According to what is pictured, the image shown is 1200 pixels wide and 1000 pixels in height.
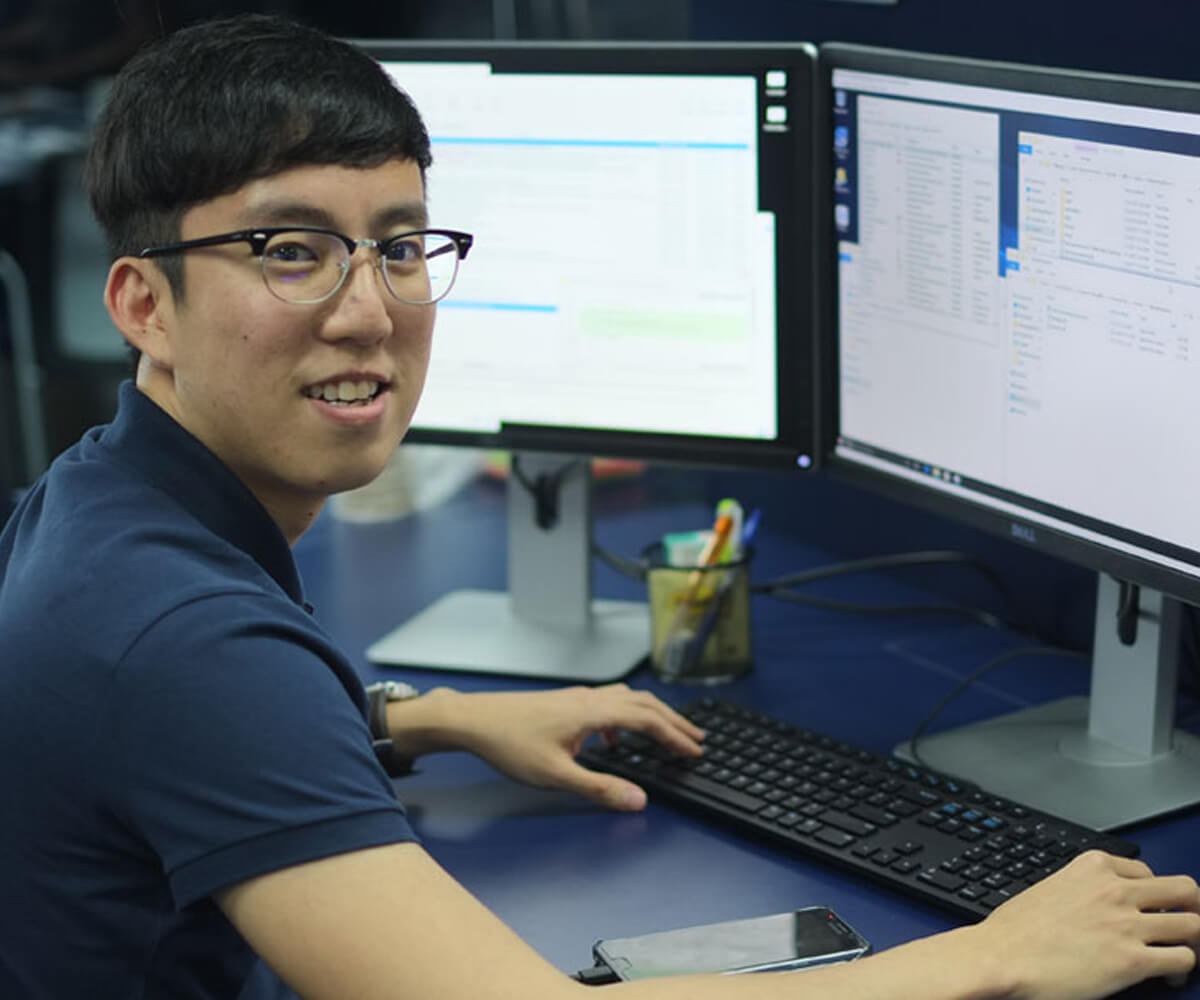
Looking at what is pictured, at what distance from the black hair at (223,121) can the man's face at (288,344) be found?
0.05 feet

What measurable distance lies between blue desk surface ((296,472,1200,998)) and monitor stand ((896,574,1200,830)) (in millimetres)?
37

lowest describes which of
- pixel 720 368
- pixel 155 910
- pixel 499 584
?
pixel 499 584

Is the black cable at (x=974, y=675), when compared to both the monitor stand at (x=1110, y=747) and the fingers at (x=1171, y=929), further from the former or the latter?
the fingers at (x=1171, y=929)

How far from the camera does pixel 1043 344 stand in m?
1.33

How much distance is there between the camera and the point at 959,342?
1.40m

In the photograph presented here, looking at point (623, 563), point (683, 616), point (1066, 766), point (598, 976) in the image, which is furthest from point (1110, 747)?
point (623, 563)

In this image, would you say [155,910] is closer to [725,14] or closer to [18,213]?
[725,14]

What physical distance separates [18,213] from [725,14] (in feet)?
9.50

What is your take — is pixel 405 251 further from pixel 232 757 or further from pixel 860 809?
pixel 860 809

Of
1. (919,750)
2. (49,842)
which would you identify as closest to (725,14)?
(919,750)

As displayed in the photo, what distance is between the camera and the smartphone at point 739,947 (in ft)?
3.56

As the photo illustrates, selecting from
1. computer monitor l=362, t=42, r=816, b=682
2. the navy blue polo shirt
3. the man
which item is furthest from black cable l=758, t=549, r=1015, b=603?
the navy blue polo shirt

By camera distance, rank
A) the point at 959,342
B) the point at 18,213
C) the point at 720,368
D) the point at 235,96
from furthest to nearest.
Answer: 1. the point at 18,213
2. the point at 720,368
3. the point at 959,342
4. the point at 235,96

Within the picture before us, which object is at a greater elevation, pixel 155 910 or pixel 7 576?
pixel 7 576
